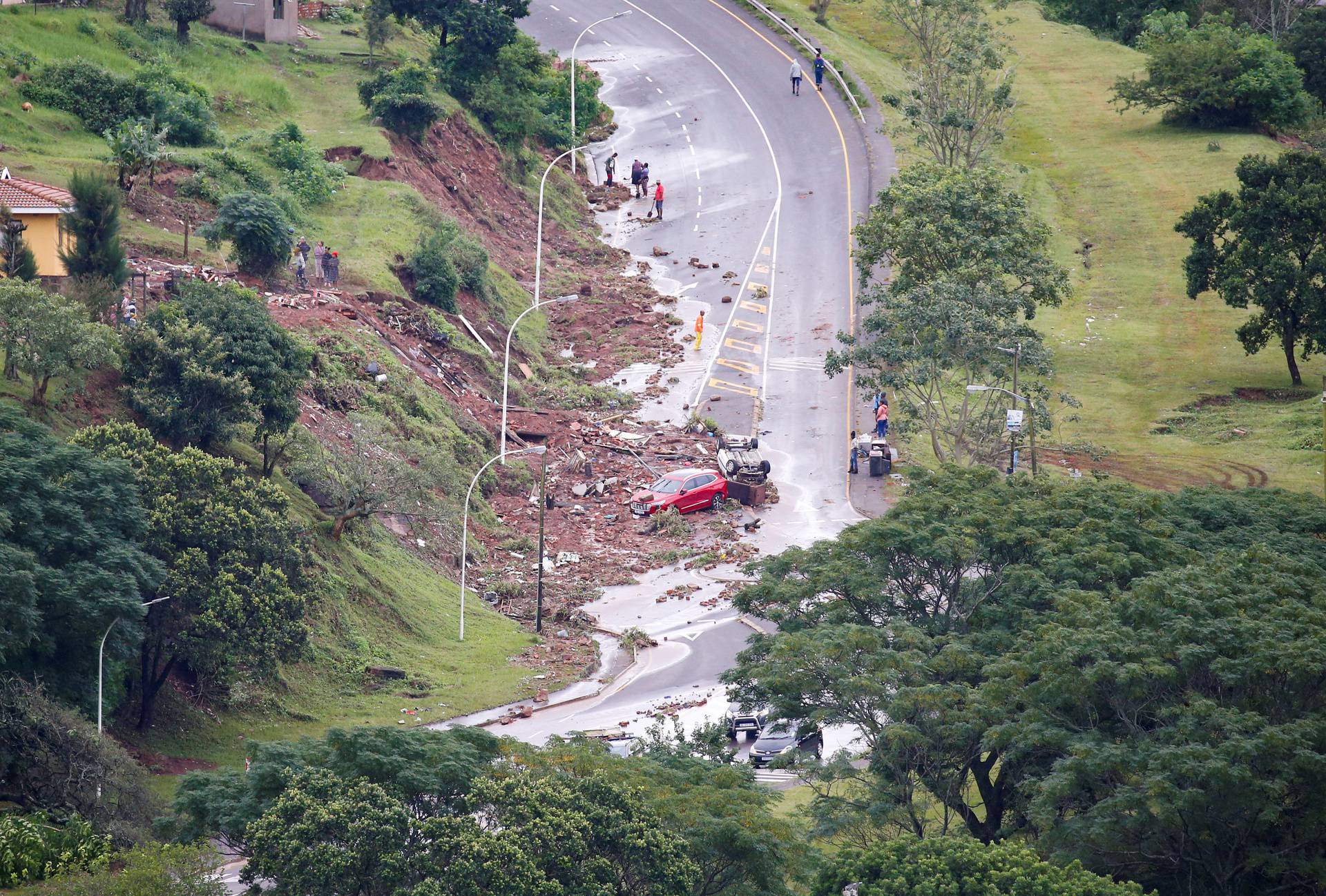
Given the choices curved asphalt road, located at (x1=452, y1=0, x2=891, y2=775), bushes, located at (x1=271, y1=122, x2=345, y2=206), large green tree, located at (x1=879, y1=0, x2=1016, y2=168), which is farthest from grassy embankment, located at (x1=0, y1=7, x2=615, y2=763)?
large green tree, located at (x1=879, y1=0, x2=1016, y2=168)

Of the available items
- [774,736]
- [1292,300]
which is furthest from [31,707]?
[1292,300]

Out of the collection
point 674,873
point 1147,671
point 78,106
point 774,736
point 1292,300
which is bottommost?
point 774,736

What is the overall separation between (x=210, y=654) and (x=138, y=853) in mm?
14336

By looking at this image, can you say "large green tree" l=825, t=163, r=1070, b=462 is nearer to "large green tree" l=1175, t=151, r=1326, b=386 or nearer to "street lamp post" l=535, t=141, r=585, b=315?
"large green tree" l=1175, t=151, r=1326, b=386

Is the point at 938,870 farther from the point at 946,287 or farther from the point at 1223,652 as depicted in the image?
the point at 946,287

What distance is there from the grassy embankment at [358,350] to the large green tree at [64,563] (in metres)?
3.97

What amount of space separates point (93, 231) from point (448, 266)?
20.0 m

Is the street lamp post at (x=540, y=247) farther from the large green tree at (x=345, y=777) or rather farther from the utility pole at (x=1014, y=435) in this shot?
the large green tree at (x=345, y=777)

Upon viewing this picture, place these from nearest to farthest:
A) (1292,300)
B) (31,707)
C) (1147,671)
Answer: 1. (1147,671)
2. (31,707)
3. (1292,300)

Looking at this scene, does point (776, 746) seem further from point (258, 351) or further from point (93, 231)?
point (93, 231)

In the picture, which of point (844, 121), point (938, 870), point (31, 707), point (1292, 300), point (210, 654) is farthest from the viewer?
point (844, 121)

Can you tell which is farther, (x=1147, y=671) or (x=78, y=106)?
(x=78, y=106)

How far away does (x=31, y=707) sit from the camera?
33.4m

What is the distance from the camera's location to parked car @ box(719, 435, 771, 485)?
58.2 metres
